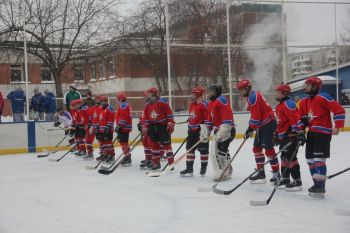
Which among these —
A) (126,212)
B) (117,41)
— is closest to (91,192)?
(126,212)

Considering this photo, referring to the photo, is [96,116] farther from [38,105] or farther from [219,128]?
[38,105]

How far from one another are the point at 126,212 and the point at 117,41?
12.3 metres

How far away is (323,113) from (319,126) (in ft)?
0.45

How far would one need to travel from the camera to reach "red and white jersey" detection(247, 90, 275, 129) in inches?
236

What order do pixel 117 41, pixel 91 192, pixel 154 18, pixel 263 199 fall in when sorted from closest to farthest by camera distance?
pixel 263 199, pixel 91 192, pixel 154 18, pixel 117 41

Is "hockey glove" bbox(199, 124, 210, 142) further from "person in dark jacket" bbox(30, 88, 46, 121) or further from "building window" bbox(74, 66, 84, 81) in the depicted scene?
"building window" bbox(74, 66, 84, 81)

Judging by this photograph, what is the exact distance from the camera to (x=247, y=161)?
8508mm

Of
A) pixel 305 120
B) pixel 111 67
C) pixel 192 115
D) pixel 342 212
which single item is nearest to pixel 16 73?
pixel 111 67

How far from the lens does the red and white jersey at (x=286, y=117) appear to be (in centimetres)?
561

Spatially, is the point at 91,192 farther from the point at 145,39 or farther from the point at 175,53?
the point at 145,39

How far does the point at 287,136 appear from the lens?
18.8 ft

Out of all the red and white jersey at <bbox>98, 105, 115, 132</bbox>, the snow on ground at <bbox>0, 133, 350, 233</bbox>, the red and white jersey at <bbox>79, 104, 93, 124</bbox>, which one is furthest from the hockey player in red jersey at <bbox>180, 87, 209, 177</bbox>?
A: the red and white jersey at <bbox>79, 104, 93, 124</bbox>

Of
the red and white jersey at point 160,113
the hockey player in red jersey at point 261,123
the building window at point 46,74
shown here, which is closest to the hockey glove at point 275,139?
the hockey player in red jersey at point 261,123

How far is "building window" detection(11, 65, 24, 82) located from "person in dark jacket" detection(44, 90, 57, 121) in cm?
114
